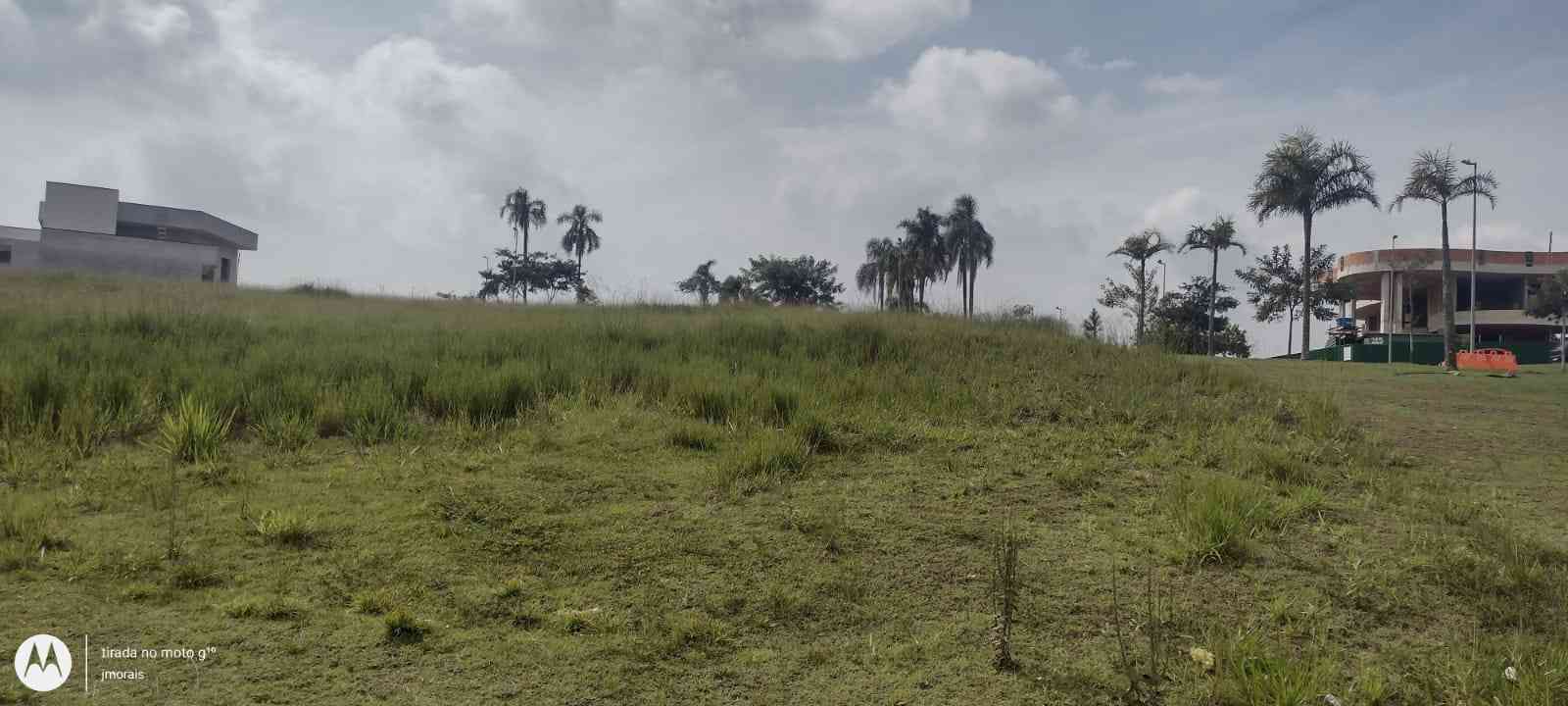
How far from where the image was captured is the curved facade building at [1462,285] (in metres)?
60.7

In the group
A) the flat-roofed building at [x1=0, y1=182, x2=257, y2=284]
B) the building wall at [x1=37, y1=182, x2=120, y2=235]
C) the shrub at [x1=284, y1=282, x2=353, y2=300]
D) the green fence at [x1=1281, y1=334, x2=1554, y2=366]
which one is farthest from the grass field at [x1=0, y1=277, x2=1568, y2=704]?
the building wall at [x1=37, y1=182, x2=120, y2=235]

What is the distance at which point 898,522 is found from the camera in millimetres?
5750

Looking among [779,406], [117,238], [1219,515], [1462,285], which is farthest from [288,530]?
[1462,285]

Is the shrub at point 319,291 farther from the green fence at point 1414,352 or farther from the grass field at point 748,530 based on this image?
the green fence at point 1414,352

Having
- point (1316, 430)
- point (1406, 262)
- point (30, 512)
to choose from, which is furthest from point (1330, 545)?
point (1406, 262)

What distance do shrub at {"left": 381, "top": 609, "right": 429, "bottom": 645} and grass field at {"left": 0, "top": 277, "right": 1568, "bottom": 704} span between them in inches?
1.1

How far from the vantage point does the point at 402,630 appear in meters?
4.18

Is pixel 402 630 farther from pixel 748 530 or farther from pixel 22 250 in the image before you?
pixel 22 250

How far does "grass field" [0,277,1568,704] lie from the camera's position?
3996 mm

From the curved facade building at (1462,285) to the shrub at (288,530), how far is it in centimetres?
6908

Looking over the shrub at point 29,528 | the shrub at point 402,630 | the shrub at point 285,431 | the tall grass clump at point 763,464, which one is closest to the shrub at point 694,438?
the tall grass clump at point 763,464

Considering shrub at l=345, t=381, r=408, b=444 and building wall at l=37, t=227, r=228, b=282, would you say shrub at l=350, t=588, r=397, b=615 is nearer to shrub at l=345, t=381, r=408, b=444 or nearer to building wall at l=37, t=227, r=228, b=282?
shrub at l=345, t=381, r=408, b=444

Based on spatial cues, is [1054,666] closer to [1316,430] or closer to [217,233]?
[1316,430]

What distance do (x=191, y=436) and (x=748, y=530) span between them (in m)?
4.63
